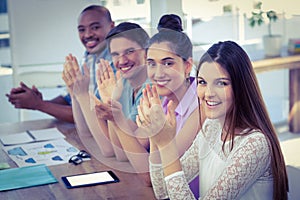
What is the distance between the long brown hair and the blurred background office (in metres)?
1.83

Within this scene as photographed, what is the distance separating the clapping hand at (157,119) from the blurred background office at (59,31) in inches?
73.1

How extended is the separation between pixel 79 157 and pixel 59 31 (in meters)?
1.81

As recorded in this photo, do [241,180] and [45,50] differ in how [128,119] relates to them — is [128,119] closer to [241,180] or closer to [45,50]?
[241,180]

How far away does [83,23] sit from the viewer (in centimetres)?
254

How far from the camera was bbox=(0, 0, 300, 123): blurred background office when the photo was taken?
133 inches

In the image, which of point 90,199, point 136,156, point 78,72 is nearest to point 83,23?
point 78,72

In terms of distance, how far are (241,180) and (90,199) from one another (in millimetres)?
427

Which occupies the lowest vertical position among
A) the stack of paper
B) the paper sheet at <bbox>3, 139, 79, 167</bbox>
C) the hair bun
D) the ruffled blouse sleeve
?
the stack of paper

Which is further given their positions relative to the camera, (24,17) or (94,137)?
(24,17)

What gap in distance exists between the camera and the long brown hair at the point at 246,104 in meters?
1.48

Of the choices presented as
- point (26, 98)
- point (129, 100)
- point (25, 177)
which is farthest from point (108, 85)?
point (26, 98)

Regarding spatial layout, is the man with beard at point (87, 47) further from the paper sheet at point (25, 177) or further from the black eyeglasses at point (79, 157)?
the paper sheet at point (25, 177)

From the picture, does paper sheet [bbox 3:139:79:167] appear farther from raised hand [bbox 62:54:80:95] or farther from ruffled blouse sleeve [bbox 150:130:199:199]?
ruffled blouse sleeve [bbox 150:130:199:199]

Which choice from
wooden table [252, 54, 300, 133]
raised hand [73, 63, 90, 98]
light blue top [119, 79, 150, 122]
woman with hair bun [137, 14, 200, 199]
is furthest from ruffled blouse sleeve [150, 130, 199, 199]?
wooden table [252, 54, 300, 133]
